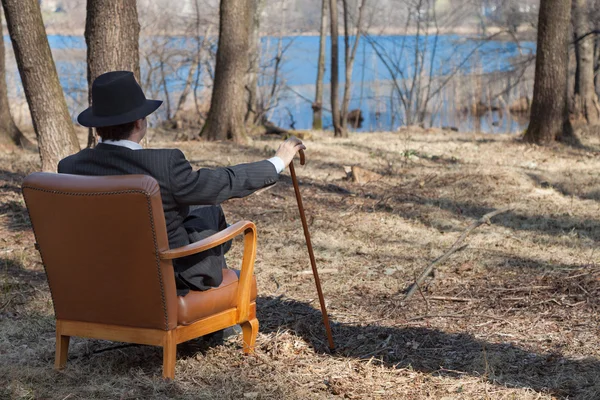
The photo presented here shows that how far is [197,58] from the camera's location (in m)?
19.4

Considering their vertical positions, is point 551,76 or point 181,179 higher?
point 551,76

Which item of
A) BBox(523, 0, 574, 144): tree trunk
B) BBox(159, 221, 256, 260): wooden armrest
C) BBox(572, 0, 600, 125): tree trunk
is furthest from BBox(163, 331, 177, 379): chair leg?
BBox(572, 0, 600, 125): tree trunk

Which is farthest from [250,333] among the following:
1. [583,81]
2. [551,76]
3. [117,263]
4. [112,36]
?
[583,81]

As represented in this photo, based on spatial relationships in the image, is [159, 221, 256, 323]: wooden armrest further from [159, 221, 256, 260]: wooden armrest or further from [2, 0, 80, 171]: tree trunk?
[2, 0, 80, 171]: tree trunk

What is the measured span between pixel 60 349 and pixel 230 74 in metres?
8.77

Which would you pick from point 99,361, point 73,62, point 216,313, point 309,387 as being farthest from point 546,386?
point 73,62

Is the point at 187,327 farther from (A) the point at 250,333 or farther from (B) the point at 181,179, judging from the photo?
(B) the point at 181,179

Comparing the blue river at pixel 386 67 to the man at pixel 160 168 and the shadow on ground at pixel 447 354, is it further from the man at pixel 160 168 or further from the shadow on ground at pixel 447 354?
the man at pixel 160 168

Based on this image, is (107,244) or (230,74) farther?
(230,74)

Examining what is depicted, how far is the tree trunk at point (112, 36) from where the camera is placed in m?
7.02

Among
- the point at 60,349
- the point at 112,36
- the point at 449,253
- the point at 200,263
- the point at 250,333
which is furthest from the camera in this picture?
the point at 112,36

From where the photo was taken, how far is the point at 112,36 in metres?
7.01

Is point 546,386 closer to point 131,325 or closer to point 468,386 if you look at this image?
point 468,386

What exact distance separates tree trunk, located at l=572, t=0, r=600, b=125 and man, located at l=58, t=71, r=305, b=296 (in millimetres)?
11567
